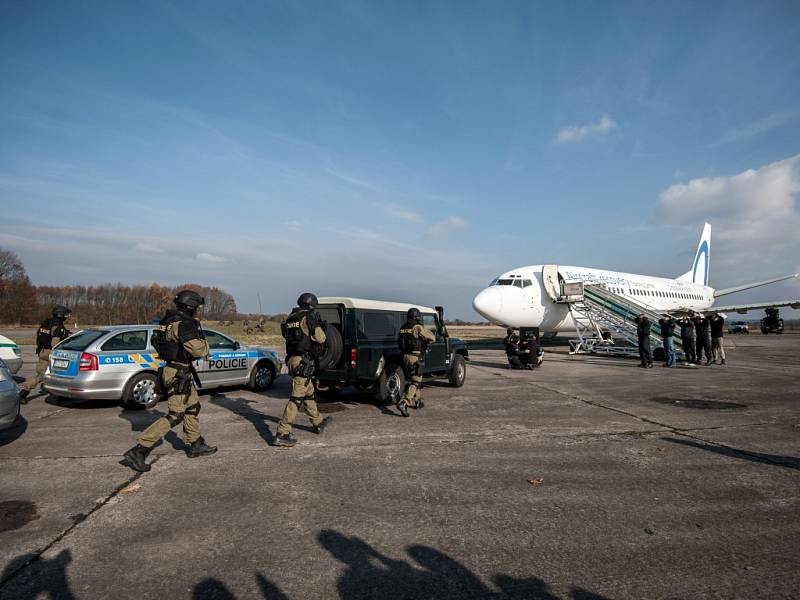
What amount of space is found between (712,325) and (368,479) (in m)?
17.4

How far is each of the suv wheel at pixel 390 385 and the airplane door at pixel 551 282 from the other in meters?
13.4

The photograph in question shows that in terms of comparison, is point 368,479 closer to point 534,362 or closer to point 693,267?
point 534,362

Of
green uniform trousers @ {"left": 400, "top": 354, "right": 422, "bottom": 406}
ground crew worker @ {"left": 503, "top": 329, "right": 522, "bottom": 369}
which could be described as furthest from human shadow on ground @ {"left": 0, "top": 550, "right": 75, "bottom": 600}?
ground crew worker @ {"left": 503, "top": 329, "right": 522, "bottom": 369}

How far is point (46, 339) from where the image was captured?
1027 cm

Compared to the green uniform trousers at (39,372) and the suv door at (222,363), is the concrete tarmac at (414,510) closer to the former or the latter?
the suv door at (222,363)

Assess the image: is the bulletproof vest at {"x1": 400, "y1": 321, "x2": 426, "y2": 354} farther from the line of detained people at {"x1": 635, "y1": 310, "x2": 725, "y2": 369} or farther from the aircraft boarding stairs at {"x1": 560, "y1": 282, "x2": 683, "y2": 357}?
the aircraft boarding stairs at {"x1": 560, "y1": 282, "x2": 683, "y2": 357}

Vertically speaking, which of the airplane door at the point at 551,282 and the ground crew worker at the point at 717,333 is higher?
the airplane door at the point at 551,282

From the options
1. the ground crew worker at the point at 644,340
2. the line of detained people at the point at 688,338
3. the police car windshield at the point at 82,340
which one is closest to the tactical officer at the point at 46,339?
the police car windshield at the point at 82,340

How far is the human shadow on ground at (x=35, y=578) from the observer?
2889 millimetres

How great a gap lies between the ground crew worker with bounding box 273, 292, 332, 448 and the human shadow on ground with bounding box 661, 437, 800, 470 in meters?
5.19

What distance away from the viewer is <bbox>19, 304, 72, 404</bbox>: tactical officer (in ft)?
32.3

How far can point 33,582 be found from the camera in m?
3.00

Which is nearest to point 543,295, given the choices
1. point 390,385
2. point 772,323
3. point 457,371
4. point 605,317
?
point 605,317

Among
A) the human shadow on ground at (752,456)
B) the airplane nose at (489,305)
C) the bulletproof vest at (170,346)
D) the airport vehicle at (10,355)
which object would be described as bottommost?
the human shadow on ground at (752,456)
